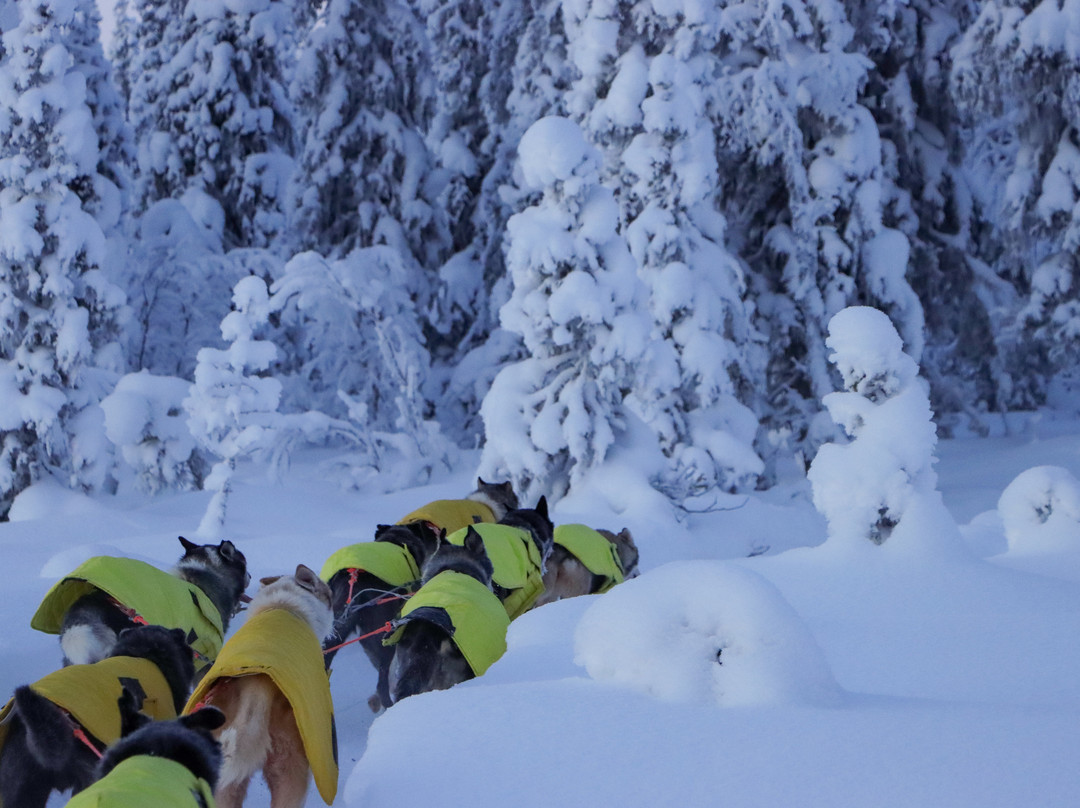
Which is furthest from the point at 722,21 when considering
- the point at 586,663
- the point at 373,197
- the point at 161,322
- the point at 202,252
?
the point at 586,663

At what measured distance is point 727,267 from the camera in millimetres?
13062

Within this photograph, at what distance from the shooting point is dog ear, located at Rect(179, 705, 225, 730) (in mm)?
2719

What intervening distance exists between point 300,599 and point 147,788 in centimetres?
211

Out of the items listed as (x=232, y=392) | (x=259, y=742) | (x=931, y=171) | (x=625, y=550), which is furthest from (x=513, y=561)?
(x=931, y=171)

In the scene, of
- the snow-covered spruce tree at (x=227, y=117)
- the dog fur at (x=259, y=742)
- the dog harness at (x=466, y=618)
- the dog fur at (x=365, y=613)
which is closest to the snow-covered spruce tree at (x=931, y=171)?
the snow-covered spruce tree at (x=227, y=117)

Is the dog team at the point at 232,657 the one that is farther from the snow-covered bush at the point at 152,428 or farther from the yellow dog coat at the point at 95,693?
the snow-covered bush at the point at 152,428

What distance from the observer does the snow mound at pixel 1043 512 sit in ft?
21.0

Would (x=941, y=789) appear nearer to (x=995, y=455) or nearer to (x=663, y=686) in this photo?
(x=663, y=686)

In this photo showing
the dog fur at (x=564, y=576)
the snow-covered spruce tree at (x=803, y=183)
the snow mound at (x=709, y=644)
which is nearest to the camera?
the snow mound at (x=709, y=644)

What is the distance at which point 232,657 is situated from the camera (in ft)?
10.8

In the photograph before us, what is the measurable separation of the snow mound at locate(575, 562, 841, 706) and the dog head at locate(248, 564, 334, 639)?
1.63 m

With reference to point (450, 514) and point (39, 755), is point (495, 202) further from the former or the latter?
point (39, 755)

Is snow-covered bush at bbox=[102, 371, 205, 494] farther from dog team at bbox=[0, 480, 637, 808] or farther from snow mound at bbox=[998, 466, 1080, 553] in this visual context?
snow mound at bbox=[998, 466, 1080, 553]

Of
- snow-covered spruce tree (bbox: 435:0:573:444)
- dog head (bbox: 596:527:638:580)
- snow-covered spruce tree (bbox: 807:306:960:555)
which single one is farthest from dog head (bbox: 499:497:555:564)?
snow-covered spruce tree (bbox: 435:0:573:444)
